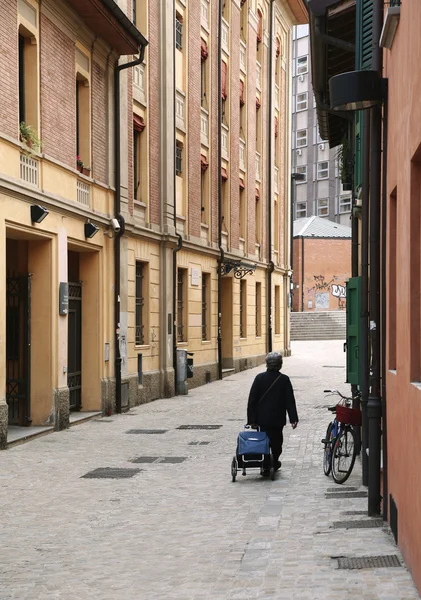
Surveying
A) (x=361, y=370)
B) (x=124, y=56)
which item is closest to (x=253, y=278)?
(x=124, y=56)

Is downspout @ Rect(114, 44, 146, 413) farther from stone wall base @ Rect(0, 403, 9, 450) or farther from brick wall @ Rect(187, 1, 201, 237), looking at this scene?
brick wall @ Rect(187, 1, 201, 237)

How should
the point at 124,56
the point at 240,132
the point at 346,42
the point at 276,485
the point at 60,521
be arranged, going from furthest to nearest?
the point at 240,132, the point at 124,56, the point at 346,42, the point at 276,485, the point at 60,521

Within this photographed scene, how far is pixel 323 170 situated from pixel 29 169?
223 feet

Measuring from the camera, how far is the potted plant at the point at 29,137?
15797mm

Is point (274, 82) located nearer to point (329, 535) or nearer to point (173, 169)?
point (173, 169)

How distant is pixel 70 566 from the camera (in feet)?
25.3

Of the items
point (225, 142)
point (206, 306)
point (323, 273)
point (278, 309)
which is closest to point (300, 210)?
point (323, 273)

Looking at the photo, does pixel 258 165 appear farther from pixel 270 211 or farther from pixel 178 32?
pixel 178 32

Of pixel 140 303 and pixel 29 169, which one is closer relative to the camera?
pixel 29 169

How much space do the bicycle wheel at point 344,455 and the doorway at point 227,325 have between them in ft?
71.1

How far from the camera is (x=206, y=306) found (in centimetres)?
3011

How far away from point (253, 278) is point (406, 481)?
1172 inches

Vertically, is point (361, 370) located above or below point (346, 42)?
below

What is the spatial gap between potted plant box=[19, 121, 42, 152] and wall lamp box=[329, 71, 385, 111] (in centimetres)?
819
